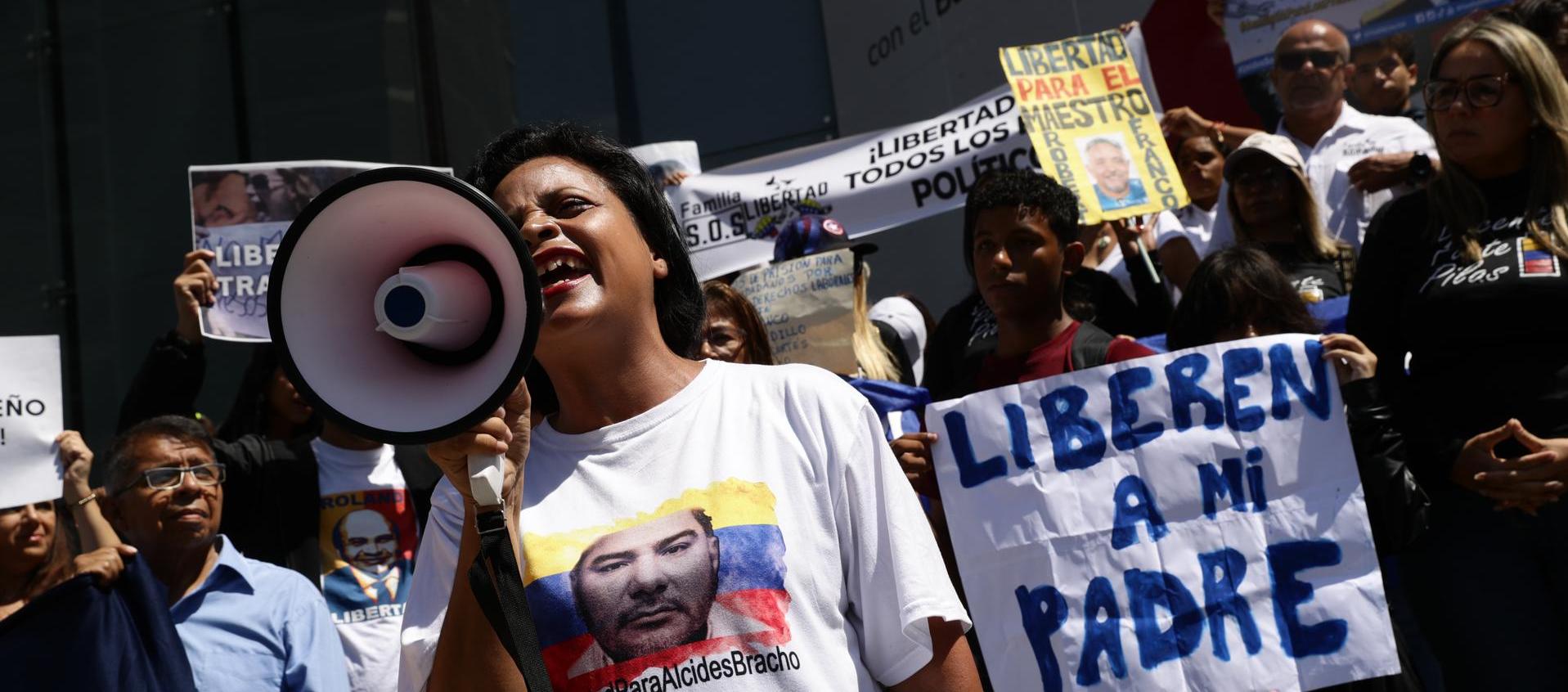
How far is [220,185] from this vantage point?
17.9 feet

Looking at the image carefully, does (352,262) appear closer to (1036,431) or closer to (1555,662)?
(1036,431)

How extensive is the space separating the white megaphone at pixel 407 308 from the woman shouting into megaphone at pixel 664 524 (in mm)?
58

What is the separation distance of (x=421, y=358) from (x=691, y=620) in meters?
0.44

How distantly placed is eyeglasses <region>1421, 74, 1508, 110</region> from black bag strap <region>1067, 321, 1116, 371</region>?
90 cm

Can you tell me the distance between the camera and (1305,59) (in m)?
5.22

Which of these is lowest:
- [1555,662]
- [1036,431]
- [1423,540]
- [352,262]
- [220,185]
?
[1555,662]

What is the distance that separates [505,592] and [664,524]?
0.26 m

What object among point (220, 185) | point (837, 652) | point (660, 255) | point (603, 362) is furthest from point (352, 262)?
point (220, 185)

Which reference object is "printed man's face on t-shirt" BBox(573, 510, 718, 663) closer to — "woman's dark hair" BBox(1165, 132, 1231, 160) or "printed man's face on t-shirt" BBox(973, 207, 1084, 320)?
"printed man's face on t-shirt" BBox(973, 207, 1084, 320)

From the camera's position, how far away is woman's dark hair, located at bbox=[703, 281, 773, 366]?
14.1 feet

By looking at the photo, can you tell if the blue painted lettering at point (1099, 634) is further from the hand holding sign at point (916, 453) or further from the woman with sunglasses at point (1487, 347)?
the woman with sunglasses at point (1487, 347)

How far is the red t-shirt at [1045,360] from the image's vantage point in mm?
3717

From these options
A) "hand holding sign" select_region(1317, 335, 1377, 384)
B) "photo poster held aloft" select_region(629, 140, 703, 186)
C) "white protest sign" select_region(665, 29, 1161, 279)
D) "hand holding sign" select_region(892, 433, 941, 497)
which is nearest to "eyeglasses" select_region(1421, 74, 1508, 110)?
"hand holding sign" select_region(1317, 335, 1377, 384)

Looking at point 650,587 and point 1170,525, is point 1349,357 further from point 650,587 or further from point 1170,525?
point 650,587
